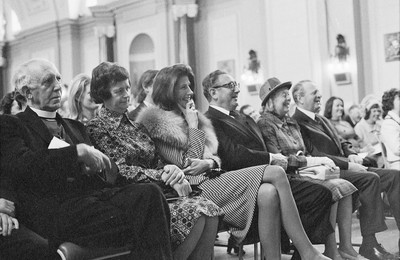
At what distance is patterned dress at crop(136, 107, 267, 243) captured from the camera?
375 cm

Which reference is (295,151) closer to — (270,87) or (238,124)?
(270,87)

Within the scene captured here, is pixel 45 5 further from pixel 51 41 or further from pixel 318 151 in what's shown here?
pixel 318 151

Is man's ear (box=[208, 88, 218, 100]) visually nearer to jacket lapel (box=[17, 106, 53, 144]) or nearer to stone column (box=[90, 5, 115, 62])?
jacket lapel (box=[17, 106, 53, 144])

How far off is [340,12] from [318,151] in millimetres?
5573

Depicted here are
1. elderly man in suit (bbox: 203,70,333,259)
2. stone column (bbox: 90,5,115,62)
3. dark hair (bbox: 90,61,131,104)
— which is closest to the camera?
dark hair (bbox: 90,61,131,104)

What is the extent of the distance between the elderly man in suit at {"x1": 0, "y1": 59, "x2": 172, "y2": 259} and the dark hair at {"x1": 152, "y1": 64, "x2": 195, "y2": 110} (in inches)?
36.8

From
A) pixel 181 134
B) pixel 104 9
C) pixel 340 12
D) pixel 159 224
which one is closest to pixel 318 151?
pixel 181 134

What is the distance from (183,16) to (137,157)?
9419mm

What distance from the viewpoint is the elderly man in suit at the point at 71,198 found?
9.41 ft

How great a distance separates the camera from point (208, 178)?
3881 millimetres

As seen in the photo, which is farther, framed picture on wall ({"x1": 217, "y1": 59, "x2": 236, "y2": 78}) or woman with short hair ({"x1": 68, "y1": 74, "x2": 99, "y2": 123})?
framed picture on wall ({"x1": 217, "y1": 59, "x2": 236, "y2": 78})

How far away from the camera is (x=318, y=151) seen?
525cm

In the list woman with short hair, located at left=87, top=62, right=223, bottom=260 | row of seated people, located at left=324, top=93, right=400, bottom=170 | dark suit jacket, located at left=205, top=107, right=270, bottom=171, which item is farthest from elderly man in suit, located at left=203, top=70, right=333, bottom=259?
row of seated people, located at left=324, top=93, right=400, bottom=170

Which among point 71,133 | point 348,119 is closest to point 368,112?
point 348,119
